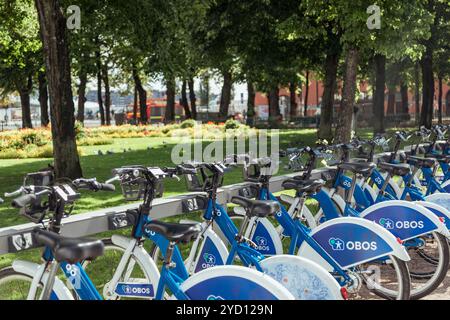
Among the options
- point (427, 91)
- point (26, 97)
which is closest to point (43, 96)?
point (26, 97)

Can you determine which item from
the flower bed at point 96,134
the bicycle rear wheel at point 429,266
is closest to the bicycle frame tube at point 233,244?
the bicycle rear wheel at point 429,266

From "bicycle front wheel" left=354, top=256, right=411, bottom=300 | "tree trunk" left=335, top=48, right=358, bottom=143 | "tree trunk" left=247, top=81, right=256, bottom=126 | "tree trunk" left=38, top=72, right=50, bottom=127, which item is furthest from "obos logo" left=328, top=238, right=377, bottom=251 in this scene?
"tree trunk" left=38, top=72, right=50, bottom=127

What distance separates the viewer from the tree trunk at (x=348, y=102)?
526 inches

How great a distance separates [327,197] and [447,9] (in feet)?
70.7

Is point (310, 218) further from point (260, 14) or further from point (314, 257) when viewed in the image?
point (260, 14)

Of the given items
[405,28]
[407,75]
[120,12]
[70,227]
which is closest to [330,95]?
[405,28]

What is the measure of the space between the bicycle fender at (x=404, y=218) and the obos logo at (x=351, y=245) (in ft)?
2.84

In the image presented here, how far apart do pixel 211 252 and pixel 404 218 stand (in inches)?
74.7

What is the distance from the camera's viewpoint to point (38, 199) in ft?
12.7

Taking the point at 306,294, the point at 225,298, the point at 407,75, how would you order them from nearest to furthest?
1. the point at 225,298
2. the point at 306,294
3. the point at 407,75

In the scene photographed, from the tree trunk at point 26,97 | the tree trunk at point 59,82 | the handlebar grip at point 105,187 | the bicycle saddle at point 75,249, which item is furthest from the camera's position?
the tree trunk at point 26,97

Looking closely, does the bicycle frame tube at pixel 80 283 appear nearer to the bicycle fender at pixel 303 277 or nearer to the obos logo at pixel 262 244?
the bicycle fender at pixel 303 277

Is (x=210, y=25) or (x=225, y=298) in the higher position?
(x=210, y=25)

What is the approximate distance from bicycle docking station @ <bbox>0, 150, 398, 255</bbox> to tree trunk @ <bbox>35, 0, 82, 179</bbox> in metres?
7.23
